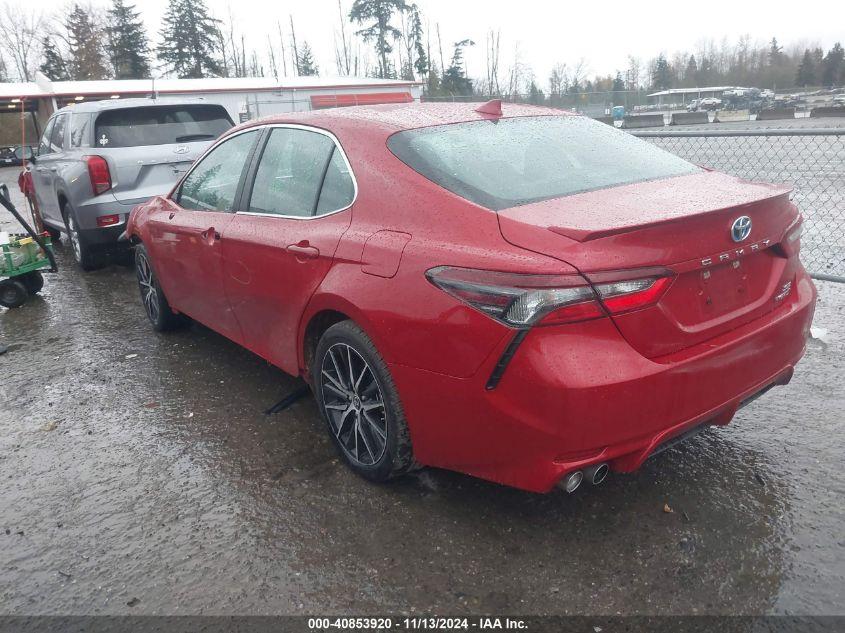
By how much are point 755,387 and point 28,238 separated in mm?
6682

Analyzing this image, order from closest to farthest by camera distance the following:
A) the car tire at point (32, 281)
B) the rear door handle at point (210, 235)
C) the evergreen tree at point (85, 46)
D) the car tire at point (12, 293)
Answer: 1. the rear door handle at point (210, 235)
2. the car tire at point (12, 293)
3. the car tire at point (32, 281)
4. the evergreen tree at point (85, 46)

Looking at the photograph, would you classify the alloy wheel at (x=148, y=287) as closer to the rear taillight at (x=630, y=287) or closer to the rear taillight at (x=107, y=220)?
the rear taillight at (x=107, y=220)

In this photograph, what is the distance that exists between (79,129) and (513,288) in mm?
7241

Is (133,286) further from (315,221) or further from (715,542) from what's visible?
(715,542)

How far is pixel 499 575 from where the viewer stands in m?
2.54

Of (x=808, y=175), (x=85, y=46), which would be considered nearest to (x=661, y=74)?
(x=85, y=46)

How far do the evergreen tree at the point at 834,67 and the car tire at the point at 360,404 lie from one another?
7533 cm

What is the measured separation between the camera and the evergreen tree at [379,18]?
59.2 metres

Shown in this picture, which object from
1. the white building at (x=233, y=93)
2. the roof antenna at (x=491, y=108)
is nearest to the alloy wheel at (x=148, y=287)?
the roof antenna at (x=491, y=108)

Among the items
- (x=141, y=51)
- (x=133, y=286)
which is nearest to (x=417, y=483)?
(x=133, y=286)

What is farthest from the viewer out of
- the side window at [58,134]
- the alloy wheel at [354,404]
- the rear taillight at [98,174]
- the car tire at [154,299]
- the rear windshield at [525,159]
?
the side window at [58,134]

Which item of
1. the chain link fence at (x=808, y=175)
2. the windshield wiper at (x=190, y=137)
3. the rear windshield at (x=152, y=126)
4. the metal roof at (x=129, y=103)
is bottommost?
the chain link fence at (x=808, y=175)

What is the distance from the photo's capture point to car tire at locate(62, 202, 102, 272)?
24.6 ft

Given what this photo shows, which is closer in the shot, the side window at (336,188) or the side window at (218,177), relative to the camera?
the side window at (336,188)
